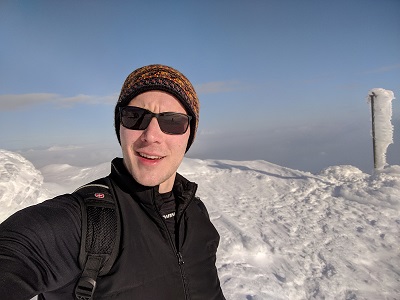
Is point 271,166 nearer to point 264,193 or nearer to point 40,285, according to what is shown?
point 264,193

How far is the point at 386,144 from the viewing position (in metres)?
8.89

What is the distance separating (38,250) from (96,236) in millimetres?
270

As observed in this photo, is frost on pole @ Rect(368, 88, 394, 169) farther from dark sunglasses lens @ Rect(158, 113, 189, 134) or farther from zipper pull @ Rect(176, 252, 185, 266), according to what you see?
zipper pull @ Rect(176, 252, 185, 266)

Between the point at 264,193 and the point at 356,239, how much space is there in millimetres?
3191

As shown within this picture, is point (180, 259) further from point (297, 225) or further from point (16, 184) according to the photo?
point (16, 184)

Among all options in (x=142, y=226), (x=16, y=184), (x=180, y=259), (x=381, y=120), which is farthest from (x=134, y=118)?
(x=381, y=120)

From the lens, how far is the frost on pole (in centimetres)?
868

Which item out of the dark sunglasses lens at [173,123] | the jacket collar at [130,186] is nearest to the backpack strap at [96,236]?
the jacket collar at [130,186]

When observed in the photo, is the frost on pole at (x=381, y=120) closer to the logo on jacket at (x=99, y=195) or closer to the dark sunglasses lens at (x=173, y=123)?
→ the dark sunglasses lens at (x=173, y=123)

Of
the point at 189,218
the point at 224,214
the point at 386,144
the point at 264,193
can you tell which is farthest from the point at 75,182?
the point at 386,144

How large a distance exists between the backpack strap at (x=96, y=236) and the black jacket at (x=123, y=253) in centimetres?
5

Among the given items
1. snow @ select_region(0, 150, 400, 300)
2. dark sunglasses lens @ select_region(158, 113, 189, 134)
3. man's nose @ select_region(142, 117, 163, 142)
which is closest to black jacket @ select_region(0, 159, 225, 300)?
man's nose @ select_region(142, 117, 163, 142)

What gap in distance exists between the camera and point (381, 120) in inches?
345

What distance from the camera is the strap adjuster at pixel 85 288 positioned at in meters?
1.35
